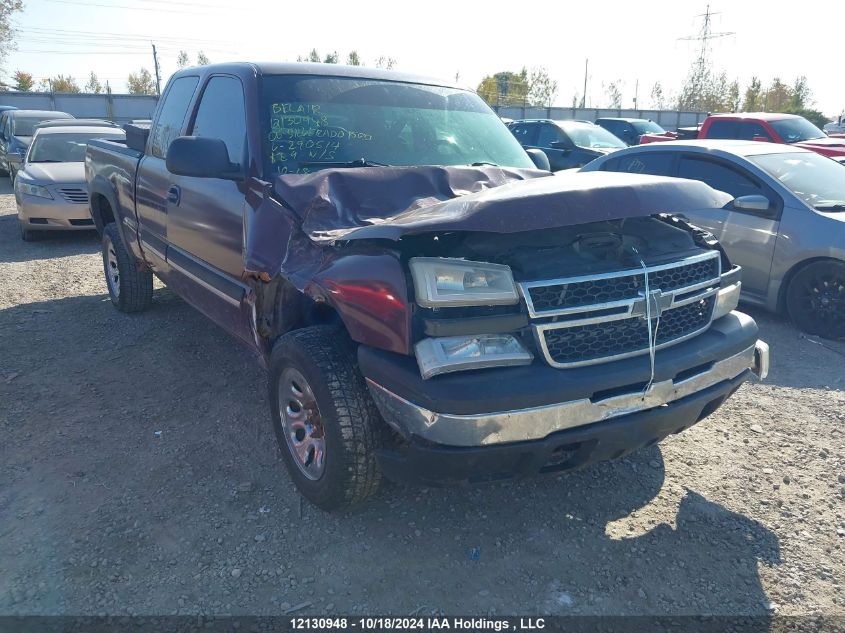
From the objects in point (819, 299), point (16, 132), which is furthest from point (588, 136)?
point (16, 132)

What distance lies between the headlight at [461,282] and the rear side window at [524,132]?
11764 millimetres

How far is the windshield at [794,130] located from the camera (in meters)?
11.0

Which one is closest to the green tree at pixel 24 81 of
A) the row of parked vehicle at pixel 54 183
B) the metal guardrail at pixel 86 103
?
the metal guardrail at pixel 86 103

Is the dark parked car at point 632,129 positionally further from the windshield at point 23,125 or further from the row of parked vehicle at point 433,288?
the row of parked vehicle at point 433,288

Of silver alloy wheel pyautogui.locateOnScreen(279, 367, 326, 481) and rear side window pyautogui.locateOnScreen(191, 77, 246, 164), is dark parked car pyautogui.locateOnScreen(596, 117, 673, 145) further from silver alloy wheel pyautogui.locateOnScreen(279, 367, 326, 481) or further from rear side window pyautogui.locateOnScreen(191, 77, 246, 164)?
silver alloy wheel pyautogui.locateOnScreen(279, 367, 326, 481)

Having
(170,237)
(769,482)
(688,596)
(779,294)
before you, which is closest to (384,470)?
(688,596)

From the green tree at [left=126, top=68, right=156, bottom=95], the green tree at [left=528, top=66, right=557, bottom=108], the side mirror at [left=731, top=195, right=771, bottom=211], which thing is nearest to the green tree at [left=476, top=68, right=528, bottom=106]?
the green tree at [left=528, top=66, right=557, bottom=108]

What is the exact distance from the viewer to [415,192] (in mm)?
3201

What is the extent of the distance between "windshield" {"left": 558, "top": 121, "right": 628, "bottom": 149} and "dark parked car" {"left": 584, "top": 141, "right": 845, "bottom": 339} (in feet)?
21.7

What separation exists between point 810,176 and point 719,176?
2.49 ft

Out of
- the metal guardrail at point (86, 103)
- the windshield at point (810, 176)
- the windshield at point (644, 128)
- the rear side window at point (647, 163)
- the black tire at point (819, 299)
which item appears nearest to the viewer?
the black tire at point (819, 299)

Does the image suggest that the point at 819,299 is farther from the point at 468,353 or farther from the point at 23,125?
the point at 23,125

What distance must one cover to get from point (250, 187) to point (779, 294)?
15.2 feet

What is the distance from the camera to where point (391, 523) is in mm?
2992
